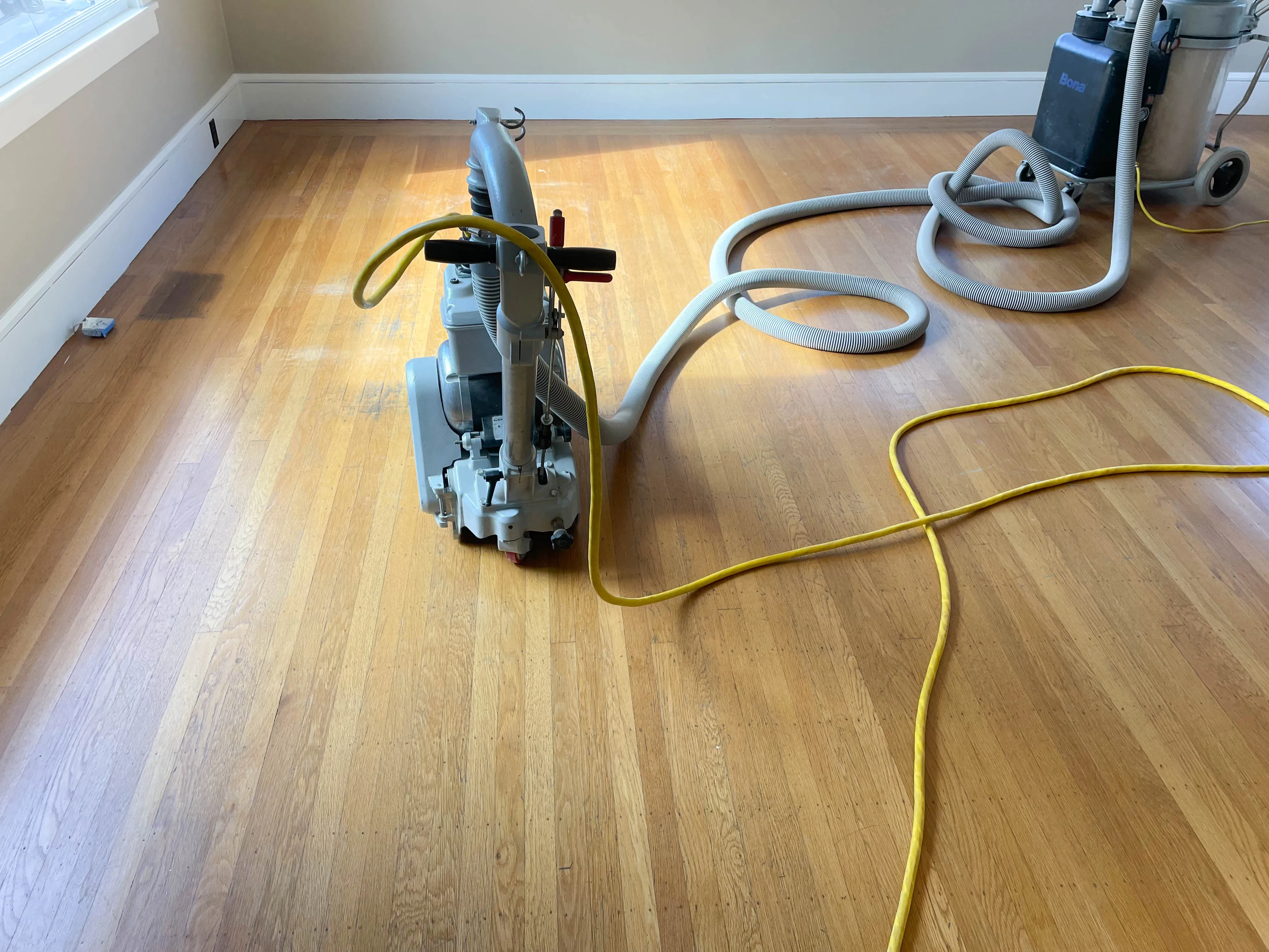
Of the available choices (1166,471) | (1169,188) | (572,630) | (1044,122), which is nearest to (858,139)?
(1044,122)

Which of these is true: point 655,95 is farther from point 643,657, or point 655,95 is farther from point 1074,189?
point 643,657

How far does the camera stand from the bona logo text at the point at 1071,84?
302cm

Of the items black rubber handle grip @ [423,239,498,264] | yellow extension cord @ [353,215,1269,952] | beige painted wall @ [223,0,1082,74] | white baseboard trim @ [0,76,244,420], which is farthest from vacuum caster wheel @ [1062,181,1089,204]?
white baseboard trim @ [0,76,244,420]

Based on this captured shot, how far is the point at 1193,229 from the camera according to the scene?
10.3 feet

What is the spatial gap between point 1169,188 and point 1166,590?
213 centimetres

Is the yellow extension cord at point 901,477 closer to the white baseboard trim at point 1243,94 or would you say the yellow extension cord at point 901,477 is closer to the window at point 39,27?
the window at point 39,27

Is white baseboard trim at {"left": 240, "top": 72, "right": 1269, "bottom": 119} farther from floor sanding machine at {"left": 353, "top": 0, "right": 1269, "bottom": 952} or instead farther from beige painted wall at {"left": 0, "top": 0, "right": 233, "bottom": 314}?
floor sanding machine at {"left": 353, "top": 0, "right": 1269, "bottom": 952}

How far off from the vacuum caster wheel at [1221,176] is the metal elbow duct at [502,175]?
111 inches

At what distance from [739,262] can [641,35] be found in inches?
61.3

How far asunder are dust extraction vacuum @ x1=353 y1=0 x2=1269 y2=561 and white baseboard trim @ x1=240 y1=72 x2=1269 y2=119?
0.96 metres

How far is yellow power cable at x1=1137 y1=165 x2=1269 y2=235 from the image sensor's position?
3.12 metres

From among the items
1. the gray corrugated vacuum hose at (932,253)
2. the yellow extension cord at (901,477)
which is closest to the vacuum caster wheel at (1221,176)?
the gray corrugated vacuum hose at (932,253)

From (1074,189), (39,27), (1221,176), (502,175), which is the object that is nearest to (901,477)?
(502,175)

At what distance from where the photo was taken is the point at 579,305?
2.66 meters
